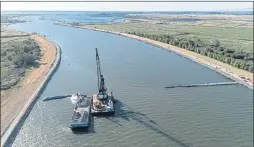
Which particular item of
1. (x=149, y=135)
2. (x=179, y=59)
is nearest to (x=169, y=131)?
(x=149, y=135)

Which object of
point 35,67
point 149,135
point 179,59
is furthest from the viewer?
point 179,59

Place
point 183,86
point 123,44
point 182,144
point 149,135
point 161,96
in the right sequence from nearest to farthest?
1. point 182,144
2. point 149,135
3. point 161,96
4. point 183,86
5. point 123,44

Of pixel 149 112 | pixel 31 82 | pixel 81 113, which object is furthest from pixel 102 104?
pixel 31 82

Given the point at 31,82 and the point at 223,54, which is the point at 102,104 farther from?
the point at 223,54

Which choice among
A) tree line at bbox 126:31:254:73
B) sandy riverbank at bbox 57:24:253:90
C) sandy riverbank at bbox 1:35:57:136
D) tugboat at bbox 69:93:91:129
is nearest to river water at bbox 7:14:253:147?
tugboat at bbox 69:93:91:129

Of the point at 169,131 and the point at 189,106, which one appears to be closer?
the point at 169,131

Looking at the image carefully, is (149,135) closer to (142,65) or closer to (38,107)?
(38,107)

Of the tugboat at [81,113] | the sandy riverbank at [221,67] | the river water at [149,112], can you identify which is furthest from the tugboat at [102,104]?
the sandy riverbank at [221,67]

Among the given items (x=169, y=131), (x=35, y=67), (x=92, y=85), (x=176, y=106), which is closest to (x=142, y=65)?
(x=92, y=85)
